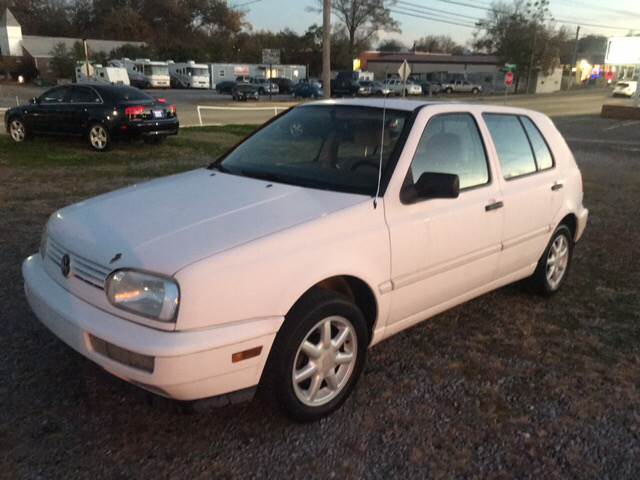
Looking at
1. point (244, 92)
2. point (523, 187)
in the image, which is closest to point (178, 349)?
point (523, 187)

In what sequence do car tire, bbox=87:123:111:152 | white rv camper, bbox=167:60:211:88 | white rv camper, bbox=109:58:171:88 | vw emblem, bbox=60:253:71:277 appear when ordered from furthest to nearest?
white rv camper, bbox=167:60:211:88, white rv camper, bbox=109:58:171:88, car tire, bbox=87:123:111:152, vw emblem, bbox=60:253:71:277

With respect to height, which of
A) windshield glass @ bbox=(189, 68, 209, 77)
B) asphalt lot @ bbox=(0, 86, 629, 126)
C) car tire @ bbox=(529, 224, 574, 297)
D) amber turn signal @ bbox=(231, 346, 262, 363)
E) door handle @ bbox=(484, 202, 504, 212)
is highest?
windshield glass @ bbox=(189, 68, 209, 77)

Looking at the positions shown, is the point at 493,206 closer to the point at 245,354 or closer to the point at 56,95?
the point at 245,354

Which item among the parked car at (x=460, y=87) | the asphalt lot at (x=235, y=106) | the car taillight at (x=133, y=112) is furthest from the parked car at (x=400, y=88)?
the car taillight at (x=133, y=112)

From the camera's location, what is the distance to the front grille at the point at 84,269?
262cm

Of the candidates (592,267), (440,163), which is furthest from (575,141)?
(440,163)

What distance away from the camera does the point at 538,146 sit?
4500 millimetres

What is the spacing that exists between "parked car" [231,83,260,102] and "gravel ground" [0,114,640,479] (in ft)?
125

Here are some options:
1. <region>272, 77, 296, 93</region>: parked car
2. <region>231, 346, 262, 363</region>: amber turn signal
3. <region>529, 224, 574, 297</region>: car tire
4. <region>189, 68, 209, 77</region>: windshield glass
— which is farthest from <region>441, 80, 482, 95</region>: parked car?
<region>231, 346, 262, 363</region>: amber turn signal

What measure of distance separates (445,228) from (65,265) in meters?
2.11

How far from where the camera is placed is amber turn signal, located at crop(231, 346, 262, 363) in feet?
8.22

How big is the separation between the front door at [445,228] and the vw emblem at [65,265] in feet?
5.44

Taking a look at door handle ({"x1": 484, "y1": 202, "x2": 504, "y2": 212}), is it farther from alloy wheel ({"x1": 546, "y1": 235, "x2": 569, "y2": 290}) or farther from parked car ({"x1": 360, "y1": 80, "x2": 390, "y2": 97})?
parked car ({"x1": 360, "y1": 80, "x2": 390, "y2": 97})

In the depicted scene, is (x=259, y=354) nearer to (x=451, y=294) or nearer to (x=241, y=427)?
(x=241, y=427)
